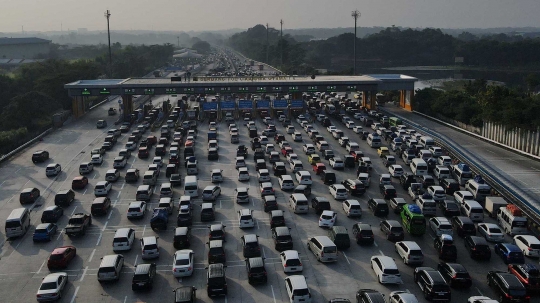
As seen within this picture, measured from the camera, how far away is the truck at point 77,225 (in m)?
31.0

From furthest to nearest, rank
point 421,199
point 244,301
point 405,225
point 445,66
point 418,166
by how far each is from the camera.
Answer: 1. point 445,66
2. point 418,166
3. point 421,199
4. point 405,225
5. point 244,301

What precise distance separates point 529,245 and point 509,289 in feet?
20.7

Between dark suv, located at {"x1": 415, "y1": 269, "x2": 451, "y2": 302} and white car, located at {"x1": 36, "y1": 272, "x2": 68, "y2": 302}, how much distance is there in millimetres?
16095

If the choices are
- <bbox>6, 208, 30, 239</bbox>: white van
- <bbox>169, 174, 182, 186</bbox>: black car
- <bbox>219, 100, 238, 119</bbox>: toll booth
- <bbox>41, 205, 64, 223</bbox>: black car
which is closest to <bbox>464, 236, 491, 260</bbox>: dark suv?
<bbox>169, 174, 182, 186</bbox>: black car

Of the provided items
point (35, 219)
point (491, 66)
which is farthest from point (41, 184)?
point (491, 66)

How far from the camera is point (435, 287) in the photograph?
22.8m

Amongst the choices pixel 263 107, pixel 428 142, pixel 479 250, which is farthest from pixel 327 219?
pixel 263 107

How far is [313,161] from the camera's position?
4647cm

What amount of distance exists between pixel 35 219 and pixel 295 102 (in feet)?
143

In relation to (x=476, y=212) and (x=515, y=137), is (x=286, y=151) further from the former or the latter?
(x=515, y=137)

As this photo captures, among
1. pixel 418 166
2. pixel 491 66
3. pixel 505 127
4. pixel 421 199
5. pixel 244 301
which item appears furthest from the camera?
pixel 491 66

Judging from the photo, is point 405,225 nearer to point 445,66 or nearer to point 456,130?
point 456,130

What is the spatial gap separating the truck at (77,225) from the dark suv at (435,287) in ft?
63.3

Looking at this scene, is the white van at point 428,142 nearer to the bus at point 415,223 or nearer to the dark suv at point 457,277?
the bus at point 415,223
